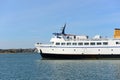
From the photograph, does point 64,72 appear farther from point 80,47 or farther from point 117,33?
point 117,33

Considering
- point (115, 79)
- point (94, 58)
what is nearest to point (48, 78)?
point (115, 79)

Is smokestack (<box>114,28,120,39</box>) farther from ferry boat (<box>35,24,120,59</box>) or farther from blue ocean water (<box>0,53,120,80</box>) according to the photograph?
blue ocean water (<box>0,53,120,80</box>)

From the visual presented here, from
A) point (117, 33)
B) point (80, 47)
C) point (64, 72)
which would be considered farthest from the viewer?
point (117, 33)

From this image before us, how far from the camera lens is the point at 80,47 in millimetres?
64938

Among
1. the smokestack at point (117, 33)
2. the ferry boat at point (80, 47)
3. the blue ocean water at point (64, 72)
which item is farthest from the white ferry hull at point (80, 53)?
the blue ocean water at point (64, 72)

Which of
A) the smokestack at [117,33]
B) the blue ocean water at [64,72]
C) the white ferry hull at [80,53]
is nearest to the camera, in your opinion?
the blue ocean water at [64,72]

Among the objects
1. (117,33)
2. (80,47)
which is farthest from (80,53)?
(117,33)

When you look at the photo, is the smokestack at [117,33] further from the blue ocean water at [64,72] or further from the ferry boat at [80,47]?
the blue ocean water at [64,72]

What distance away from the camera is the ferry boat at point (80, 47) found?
208 feet

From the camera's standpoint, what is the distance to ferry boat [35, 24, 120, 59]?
63.5 metres

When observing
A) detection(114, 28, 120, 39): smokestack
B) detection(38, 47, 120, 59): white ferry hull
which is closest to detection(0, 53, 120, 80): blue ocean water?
detection(38, 47, 120, 59): white ferry hull

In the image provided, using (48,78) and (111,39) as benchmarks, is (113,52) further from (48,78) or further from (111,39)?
(48,78)

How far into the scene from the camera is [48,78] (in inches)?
1323

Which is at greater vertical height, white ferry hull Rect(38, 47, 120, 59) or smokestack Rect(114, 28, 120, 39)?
smokestack Rect(114, 28, 120, 39)
